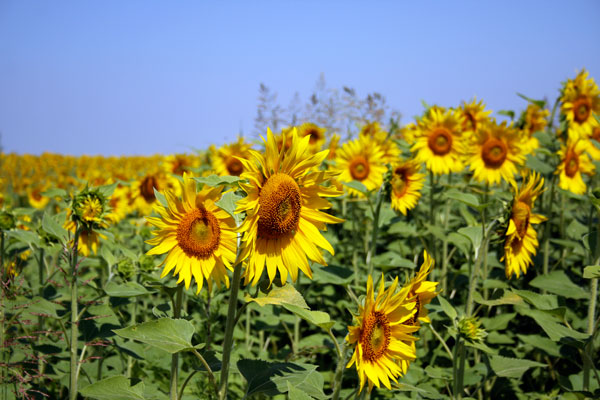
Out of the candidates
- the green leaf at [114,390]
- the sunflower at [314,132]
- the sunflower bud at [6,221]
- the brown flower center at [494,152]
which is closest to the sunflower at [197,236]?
the green leaf at [114,390]

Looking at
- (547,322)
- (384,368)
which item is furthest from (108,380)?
(547,322)

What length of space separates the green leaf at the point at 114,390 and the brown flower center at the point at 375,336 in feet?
2.62

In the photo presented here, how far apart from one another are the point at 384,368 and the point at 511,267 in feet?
3.45

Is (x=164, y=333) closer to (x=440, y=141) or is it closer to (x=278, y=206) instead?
(x=278, y=206)

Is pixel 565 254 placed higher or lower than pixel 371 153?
lower

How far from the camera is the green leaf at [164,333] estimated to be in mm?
1471

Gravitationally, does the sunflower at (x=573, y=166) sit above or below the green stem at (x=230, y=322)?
above

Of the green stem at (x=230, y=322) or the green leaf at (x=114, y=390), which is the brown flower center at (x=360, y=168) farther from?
the green leaf at (x=114, y=390)

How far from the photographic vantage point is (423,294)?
187cm

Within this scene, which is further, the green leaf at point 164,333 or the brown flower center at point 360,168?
the brown flower center at point 360,168

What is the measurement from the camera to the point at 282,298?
1.50m

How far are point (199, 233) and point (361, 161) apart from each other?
7.73 feet

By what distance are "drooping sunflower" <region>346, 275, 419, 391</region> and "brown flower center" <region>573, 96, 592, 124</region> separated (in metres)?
3.51

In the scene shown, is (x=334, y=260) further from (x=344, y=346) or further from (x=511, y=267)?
(x=344, y=346)
